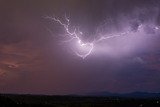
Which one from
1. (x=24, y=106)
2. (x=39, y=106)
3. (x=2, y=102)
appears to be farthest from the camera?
(x=39, y=106)

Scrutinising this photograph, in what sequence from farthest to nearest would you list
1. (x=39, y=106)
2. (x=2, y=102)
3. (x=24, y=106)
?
(x=39, y=106), (x=24, y=106), (x=2, y=102)

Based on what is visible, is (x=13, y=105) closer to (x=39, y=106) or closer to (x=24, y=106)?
(x=24, y=106)

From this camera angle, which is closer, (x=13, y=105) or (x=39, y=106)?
(x=13, y=105)

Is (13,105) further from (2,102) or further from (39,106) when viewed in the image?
(39,106)

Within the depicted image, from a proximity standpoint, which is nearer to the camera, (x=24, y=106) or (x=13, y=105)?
(x=13, y=105)

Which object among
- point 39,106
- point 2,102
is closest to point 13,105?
point 2,102

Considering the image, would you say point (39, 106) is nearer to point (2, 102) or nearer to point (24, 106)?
point (24, 106)
